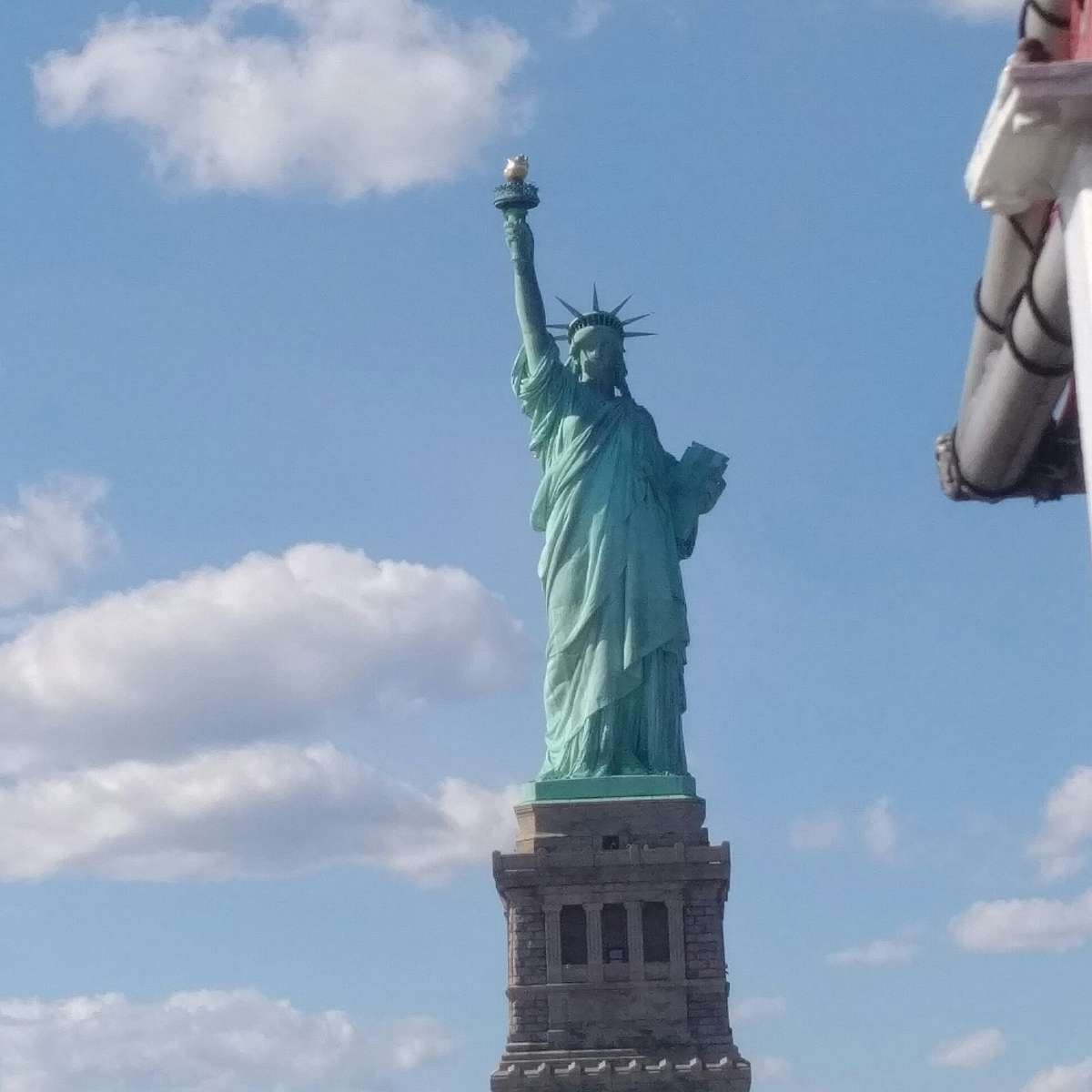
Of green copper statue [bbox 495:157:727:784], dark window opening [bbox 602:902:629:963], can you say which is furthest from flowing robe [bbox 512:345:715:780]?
dark window opening [bbox 602:902:629:963]

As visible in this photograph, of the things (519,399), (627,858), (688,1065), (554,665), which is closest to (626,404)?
(519,399)

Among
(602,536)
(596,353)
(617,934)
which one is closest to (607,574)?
(602,536)

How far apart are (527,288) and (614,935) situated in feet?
36.8

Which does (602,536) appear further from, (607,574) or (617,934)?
(617,934)

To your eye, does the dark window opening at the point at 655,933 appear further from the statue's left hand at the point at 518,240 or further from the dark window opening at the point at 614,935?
the statue's left hand at the point at 518,240

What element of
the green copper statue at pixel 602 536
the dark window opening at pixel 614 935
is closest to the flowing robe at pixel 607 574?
the green copper statue at pixel 602 536

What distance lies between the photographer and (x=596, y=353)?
3991cm

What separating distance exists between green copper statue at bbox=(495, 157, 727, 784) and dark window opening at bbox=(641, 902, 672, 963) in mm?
2288

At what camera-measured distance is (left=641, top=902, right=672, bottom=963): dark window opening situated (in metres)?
35.9

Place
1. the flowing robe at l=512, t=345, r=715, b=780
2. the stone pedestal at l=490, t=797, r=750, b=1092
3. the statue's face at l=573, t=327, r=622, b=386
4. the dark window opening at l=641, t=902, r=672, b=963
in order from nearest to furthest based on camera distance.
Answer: the stone pedestal at l=490, t=797, r=750, b=1092 → the dark window opening at l=641, t=902, r=672, b=963 → the flowing robe at l=512, t=345, r=715, b=780 → the statue's face at l=573, t=327, r=622, b=386

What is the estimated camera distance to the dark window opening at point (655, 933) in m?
35.9

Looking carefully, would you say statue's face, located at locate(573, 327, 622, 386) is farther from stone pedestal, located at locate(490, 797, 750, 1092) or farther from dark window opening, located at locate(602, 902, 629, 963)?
dark window opening, located at locate(602, 902, 629, 963)

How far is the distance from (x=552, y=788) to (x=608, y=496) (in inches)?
204

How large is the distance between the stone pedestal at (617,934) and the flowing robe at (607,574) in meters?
1.22
